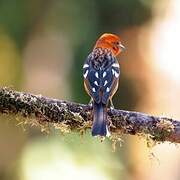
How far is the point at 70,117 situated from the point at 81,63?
924 centimetres

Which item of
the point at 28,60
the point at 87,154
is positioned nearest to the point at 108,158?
the point at 87,154

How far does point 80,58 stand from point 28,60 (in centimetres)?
212

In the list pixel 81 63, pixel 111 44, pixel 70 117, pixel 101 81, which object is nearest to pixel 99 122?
pixel 70 117

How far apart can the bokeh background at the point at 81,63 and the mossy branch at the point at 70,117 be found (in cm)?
807

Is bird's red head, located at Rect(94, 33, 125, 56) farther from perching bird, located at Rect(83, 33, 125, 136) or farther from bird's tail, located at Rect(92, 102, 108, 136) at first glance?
bird's tail, located at Rect(92, 102, 108, 136)

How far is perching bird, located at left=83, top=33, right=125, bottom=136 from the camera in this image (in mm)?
7812

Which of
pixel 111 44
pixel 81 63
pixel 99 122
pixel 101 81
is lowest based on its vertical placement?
pixel 99 122

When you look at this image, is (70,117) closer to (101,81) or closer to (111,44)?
(101,81)

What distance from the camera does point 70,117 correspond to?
7836mm

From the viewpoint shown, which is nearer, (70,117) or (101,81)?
(70,117)

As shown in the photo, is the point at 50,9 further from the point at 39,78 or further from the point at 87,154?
the point at 87,154

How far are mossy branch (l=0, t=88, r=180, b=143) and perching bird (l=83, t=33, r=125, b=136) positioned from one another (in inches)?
5.3

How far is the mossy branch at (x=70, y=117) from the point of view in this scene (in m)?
7.82

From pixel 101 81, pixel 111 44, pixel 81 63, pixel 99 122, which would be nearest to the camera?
pixel 99 122
